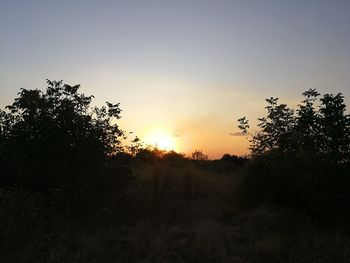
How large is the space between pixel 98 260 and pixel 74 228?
10.1 ft

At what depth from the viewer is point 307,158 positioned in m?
14.2

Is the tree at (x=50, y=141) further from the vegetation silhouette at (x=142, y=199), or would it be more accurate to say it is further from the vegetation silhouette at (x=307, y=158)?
the vegetation silhouette at (x=307, y=158)

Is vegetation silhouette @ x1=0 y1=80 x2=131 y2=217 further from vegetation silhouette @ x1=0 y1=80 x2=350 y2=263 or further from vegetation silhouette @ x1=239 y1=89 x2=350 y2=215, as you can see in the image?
vegetation silhouette @ x1=239 y1=89 x2=350 y2=215

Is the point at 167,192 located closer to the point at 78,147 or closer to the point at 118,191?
the point at 118,191

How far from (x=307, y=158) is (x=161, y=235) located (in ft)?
17.7

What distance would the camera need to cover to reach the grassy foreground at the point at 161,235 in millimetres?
9844

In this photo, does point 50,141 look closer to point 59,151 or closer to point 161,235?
point 59,151

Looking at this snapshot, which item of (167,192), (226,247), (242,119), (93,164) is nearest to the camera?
(226,247)

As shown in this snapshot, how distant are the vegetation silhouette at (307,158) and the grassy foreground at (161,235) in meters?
0.88

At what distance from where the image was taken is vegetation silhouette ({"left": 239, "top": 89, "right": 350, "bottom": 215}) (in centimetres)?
1409

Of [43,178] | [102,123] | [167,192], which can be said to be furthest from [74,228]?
[167,192]

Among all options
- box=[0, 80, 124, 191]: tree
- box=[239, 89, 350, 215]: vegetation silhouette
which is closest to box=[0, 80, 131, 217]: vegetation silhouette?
box=[0, 80, 124, 191]: tree

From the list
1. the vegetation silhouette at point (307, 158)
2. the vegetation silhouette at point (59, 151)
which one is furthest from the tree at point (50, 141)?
the vegetation silhouette at point (307, 158)

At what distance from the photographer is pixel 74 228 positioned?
12.1 m
